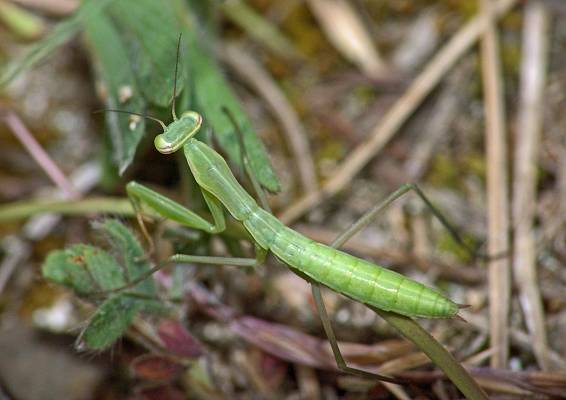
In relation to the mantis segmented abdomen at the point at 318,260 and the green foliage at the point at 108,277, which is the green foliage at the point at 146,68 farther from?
the green foliage at the point at 108,277

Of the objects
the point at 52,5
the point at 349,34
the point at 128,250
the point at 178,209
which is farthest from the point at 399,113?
the point at 52,5

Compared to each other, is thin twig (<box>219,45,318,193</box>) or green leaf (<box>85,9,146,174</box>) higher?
thin twig (<box>219,45,318,193</box>)

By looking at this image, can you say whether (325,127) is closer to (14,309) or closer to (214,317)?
(214,317)

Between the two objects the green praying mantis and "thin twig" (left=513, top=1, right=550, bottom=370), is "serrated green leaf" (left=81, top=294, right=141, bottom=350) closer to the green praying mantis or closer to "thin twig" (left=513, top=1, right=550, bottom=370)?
the green praying mantis

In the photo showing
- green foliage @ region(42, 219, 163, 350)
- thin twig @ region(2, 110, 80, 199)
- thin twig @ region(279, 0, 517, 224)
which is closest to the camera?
green foliage @ region(42, 219, 163, 350)

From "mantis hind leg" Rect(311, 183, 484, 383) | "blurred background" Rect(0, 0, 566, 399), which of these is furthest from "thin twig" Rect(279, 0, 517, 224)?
"mantis hind leg" Rect(311, 183, 484, 383)

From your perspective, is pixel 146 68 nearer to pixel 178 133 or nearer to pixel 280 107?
pixel 178 133
